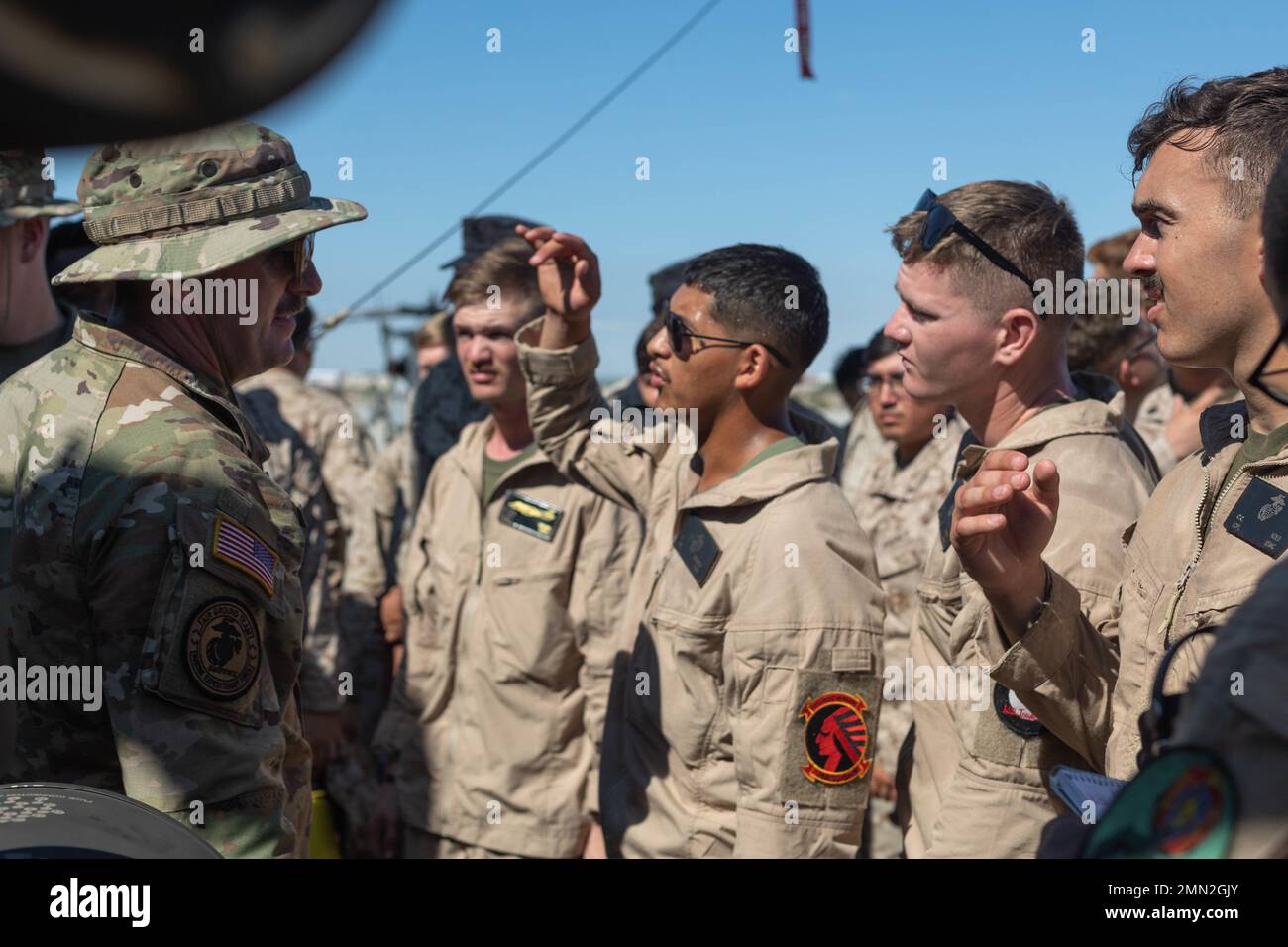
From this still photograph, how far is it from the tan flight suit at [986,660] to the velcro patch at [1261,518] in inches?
25.2

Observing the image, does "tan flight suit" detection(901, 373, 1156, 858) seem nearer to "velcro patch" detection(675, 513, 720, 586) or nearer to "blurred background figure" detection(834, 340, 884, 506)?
"velcro patch" detection(675, 513, 720, 586)

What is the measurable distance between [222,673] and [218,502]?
315 mm

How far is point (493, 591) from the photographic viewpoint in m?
4.74

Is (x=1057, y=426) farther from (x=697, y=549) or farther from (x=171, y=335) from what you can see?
(x=171, y=335)

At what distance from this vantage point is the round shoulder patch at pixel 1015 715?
8.97ft

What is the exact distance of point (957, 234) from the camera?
3.24m

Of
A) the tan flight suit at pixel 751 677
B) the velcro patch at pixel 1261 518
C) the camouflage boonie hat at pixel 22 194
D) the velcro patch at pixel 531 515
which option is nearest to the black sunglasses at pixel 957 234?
the tan flight suit at pixel 751 677

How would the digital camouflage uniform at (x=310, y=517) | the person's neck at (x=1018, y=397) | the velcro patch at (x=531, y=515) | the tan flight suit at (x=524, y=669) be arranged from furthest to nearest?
the digital camouflage uniform at (x=310, y=517) < the velcro patch at (x=531, y=515) < the tan flight suit at (x=524, y=669) < the person's neck at (x=1018, y=397)

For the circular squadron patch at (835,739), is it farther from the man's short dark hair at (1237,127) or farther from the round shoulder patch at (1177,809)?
the round shoulder patch at (1177,809)

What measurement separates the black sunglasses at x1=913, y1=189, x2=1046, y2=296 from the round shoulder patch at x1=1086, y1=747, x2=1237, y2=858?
2123 mm

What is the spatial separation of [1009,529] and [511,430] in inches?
116

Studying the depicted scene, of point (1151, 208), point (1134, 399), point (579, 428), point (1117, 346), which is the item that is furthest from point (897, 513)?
point (1151, 208)
